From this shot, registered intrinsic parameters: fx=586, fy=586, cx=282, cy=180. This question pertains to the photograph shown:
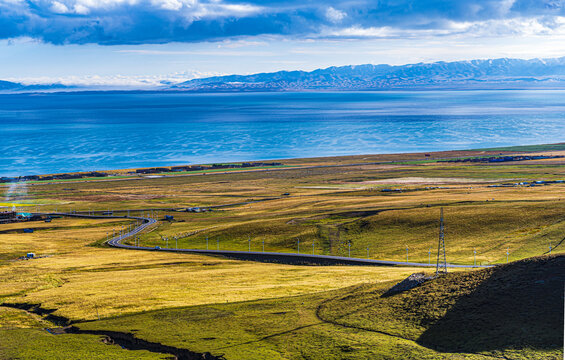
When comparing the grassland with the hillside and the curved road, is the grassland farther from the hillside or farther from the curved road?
the curved road

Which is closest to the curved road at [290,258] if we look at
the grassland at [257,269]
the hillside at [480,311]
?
the grassland at [257,269]

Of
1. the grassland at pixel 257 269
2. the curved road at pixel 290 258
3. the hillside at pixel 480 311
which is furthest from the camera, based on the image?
the curved road at pixel 290 258

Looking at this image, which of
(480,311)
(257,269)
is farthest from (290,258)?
(480,311)

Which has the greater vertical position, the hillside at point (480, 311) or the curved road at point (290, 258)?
the hillside at point (480, 311)

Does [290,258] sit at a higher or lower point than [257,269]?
lower

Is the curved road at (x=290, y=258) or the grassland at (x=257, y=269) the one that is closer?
the grassland at (x=257, y=269)

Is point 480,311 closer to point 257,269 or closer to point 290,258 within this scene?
point 257,269

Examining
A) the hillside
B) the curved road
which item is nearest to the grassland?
the hillside

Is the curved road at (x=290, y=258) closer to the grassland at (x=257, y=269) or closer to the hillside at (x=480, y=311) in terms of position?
the grassland at (x=257, y=269)
